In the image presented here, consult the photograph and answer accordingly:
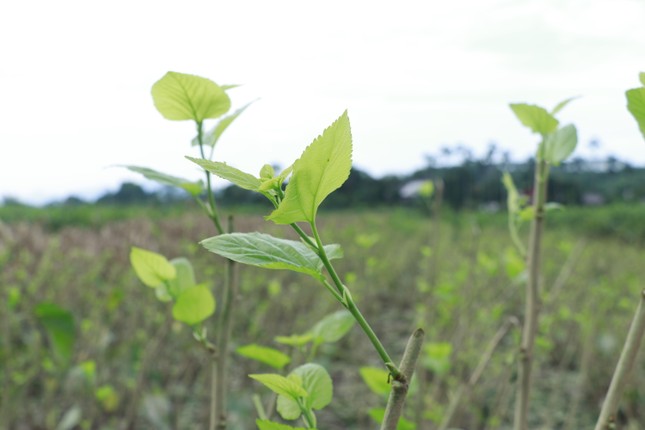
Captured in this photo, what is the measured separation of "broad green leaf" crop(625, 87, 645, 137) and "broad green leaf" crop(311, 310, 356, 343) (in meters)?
0.26

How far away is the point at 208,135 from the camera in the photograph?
474 millimetres

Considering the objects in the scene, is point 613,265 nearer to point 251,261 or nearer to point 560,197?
point 251,261

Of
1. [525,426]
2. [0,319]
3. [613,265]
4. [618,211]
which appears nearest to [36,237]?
[0,319]

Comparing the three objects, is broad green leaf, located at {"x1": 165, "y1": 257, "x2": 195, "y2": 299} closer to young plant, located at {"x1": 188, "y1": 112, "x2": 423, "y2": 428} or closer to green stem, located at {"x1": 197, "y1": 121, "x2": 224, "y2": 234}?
green stem, located at {"x1": 197, "y1": 121, "x2": 224, "y2": 234}

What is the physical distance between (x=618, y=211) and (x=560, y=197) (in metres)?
2.09

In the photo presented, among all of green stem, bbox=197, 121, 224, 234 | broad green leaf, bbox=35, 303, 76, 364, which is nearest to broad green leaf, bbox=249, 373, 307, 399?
green stem, bbox=197, 121, 224, 234

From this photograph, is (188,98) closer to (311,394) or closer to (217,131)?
(217,131)

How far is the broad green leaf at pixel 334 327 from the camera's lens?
527 mm

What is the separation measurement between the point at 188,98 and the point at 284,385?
0.67ft

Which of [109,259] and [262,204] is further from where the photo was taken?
[262,204]

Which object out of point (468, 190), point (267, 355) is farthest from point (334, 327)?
point (468, 190)

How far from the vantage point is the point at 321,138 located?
0.92 feet

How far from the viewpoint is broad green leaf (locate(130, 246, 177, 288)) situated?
0.48 m

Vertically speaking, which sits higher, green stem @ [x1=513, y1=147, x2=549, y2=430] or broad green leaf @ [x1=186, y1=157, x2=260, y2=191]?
broad green leaf @ [x1=186, y1=157, x2=260, y2=191]
